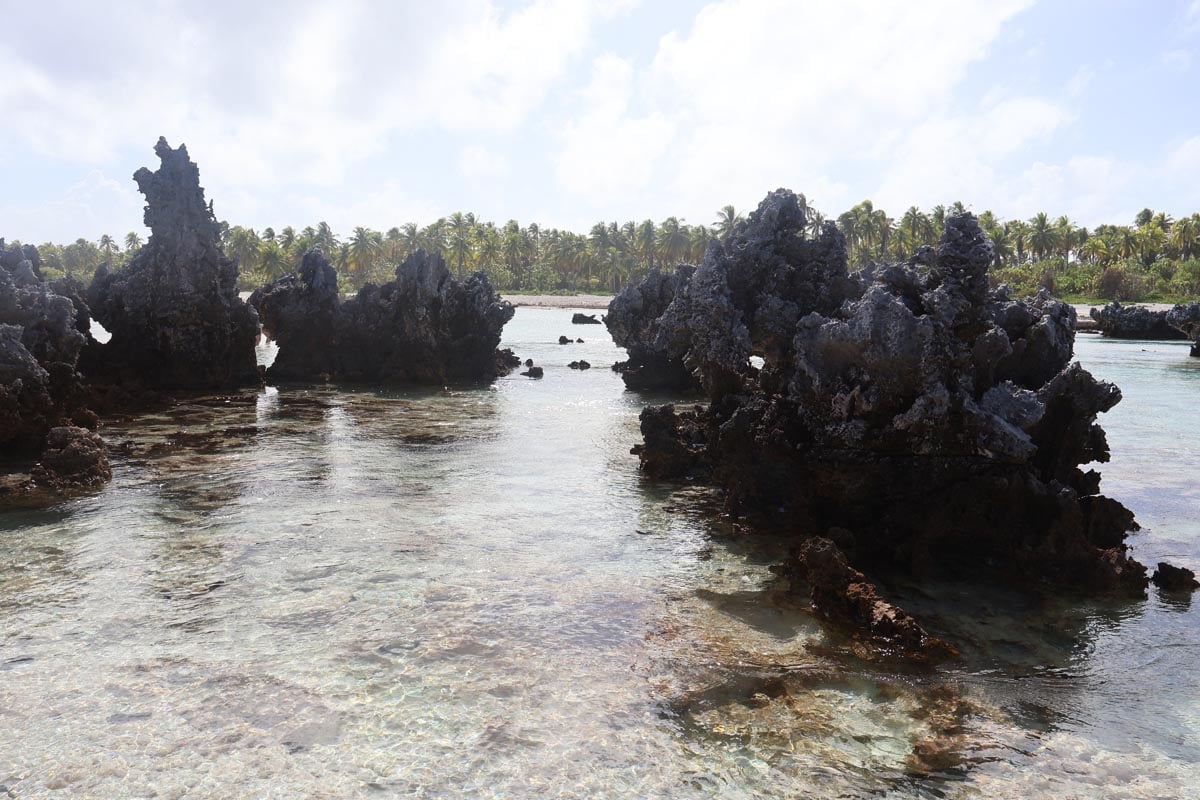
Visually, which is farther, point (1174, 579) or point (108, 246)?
point (108, 246)

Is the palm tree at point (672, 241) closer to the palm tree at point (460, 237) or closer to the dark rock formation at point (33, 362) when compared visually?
the palm tree at point (460, 237)

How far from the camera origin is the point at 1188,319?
5853 centimetres

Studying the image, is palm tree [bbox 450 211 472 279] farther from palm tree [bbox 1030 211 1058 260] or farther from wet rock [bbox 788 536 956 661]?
wet rock [bbox 788 536 956 661]

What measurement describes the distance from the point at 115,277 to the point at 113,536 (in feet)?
63.9

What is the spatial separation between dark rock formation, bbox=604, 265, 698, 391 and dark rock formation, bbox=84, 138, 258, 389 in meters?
14.6

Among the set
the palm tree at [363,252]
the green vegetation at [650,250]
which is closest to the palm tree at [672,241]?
the green vegetation at [650,250]

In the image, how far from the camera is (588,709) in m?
7.14

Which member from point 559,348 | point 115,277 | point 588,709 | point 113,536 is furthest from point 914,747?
point 559,348

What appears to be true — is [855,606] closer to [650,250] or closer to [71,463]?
[71,463]

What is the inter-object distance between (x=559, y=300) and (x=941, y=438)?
119012 mm

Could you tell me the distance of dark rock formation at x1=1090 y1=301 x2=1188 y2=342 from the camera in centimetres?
6787

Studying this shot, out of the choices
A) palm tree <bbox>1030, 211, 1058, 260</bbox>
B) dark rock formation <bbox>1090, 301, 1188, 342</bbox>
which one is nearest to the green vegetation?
palm tree <bbox>1030, 211, 1058, 260</bbox>

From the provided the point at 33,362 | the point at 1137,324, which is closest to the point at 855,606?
the point at 33,362

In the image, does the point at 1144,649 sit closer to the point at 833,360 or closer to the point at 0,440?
the point at 833,360
